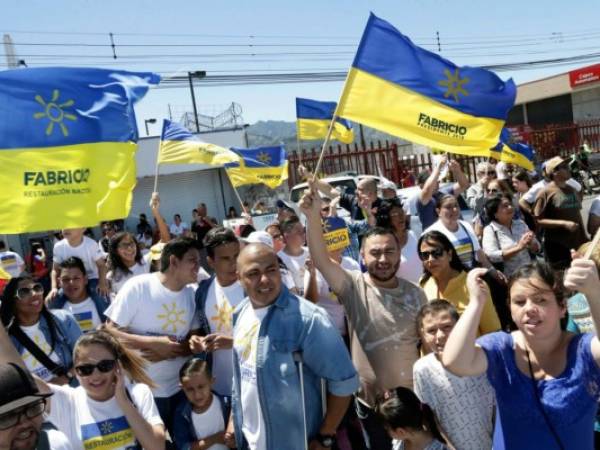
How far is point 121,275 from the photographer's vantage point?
19.3 feet

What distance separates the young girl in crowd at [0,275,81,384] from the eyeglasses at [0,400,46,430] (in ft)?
5.68

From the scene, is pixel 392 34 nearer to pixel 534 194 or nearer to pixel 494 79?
A: pixel 494 79

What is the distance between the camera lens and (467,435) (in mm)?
2570

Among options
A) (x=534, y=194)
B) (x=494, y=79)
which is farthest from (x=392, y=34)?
(x=534, y=194)

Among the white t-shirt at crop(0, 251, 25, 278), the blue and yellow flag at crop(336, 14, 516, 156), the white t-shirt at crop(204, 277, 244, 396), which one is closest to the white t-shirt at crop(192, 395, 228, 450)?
the white t-shirt at crop(204, 277, 244, 396)

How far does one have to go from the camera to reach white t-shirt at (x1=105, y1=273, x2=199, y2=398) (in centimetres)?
356

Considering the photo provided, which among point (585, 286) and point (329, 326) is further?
point (329, 326)

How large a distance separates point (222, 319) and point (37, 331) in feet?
4.15

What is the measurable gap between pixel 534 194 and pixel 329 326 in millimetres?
5342

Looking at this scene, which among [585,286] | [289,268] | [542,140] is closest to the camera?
[585,286]

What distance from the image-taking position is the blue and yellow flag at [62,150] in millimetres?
3281

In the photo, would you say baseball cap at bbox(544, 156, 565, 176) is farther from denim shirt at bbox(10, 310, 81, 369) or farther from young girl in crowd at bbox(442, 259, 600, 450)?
denim shirt at bbox(10, 310, 81, 369)

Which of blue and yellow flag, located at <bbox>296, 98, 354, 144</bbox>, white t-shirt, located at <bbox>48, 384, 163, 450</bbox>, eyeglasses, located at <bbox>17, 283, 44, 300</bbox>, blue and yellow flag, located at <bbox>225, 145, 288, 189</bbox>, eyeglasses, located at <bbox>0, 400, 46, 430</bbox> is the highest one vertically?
blue and yellow flag, located at <bbox>296, 98, 354, 144</bbox>

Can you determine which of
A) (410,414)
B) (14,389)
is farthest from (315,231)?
(14,389)
